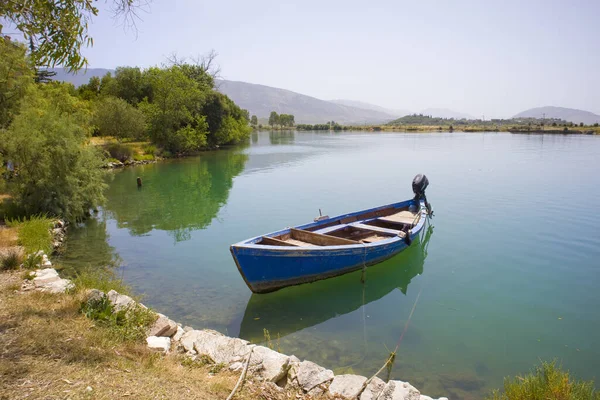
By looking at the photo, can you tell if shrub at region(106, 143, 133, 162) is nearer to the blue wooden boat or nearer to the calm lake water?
the calm lake water

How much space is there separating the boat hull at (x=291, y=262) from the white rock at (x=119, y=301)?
2466 millimetres

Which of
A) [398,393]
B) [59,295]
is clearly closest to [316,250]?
[398,393]

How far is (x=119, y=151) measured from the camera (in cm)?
3709

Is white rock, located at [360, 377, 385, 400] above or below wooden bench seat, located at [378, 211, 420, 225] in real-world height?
below

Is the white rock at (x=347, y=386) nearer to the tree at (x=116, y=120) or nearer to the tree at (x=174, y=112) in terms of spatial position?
the tree at (x=116, y=120)

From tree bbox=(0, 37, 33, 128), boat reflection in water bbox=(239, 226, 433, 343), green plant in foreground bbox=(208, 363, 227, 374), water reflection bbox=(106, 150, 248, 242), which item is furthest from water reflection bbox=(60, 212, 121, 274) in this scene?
green plant in foreground bbox=(208, 363, 227, 374)

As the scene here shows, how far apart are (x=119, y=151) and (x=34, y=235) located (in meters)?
28.5

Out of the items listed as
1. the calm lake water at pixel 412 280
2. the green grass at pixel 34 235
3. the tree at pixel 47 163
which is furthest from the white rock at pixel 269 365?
the tree at pixel 47 163

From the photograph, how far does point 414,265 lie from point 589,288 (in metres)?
4.62

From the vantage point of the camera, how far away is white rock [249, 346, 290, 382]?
16.8 feet

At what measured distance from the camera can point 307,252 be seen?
920cm

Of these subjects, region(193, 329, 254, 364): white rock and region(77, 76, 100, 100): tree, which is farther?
region(77, 76, 100, 100): tree

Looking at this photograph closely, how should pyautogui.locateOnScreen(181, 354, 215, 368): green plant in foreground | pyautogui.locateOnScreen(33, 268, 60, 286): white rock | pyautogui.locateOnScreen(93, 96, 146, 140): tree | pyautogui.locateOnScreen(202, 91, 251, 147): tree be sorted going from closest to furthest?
pyautogui.locateOnScreen(181, 354, 215, 368): green plant in foreground < pyautogui.locateOnScreen(33, 268, 60, 286): white rock < pyautogui.locateOnScreen(93, 96, 146, 140): tree < pyautogui.locateOnScreen(202, 91, 251, 147): tree

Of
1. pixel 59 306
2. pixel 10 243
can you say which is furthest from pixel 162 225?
pixel 59 306
